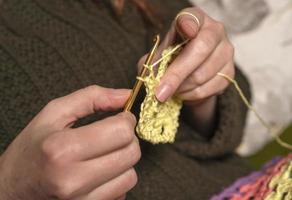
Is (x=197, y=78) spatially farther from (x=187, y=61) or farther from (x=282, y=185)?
(x=282, y=185)

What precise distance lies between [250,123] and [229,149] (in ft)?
0.88

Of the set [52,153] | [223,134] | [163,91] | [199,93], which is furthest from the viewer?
[223,134]

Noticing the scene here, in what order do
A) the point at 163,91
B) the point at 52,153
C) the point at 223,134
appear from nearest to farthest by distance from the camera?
the point at 52,153 → the point at 163,91 → the point at 223,134

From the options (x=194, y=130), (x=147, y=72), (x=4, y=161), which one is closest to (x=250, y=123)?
(x=194, y=130)

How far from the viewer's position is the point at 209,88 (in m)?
0.76

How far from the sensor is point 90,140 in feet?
1.69

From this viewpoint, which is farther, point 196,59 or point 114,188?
point 196,59

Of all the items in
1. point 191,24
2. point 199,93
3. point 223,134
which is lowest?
point 223,134

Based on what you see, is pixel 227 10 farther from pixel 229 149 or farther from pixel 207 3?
pixel 229 149

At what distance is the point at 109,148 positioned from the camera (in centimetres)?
53

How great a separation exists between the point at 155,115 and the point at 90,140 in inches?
7.2

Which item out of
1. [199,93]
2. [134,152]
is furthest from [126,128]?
[199,93]

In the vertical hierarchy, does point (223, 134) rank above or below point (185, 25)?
Answer: below

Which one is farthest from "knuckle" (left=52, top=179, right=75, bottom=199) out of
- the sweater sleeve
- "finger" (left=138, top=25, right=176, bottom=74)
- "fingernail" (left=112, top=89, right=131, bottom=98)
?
the sweater sleeve
